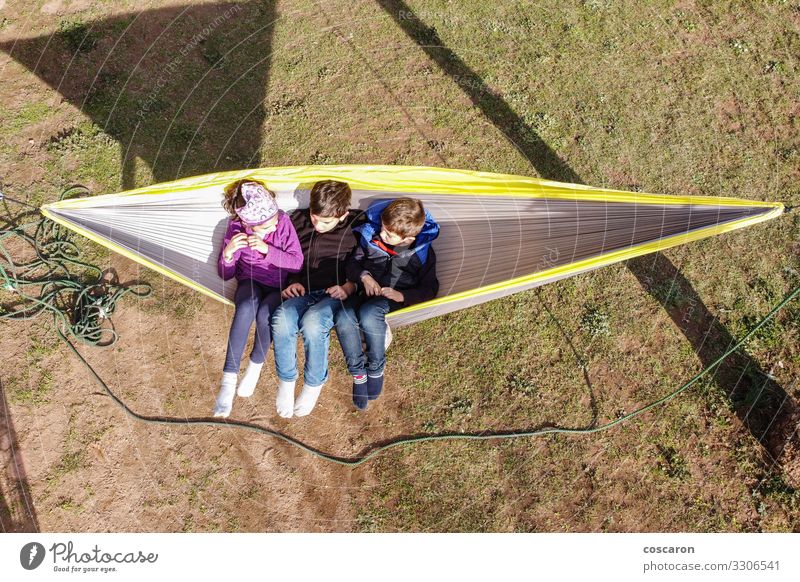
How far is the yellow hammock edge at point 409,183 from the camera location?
4.07 metres

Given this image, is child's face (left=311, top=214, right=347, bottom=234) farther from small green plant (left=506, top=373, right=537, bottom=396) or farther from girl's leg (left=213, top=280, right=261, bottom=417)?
small green plant (left=506, top=373, right=537, bottom=396)

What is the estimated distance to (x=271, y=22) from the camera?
6.43 meters

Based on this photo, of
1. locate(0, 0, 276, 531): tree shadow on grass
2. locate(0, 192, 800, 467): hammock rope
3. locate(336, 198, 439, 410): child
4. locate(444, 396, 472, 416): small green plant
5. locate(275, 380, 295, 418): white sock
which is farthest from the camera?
locate(0, 0, 276, 531): tree shadow on grass

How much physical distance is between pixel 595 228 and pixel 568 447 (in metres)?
1.62

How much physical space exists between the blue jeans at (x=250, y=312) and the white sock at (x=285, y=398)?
309mm

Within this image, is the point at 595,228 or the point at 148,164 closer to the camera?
the point at 595,228

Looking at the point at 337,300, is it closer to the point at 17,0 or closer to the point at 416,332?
the point at 416,332

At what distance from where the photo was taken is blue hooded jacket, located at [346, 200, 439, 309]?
403 centimetres

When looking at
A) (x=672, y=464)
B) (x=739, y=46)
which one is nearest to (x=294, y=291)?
(x=672, y=464)

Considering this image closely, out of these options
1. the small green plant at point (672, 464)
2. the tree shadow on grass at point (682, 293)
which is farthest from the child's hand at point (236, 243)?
the small green plant at point (672, 464)

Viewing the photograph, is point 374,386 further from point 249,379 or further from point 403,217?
point 403,217

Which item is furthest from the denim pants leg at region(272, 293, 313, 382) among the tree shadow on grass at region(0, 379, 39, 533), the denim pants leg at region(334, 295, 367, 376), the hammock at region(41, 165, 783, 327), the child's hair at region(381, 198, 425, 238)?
the tree shadow on grass at region(0, 379, 39, 533)

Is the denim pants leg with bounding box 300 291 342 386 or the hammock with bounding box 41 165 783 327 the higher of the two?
the hammock with bounding box 41 165 783 327
